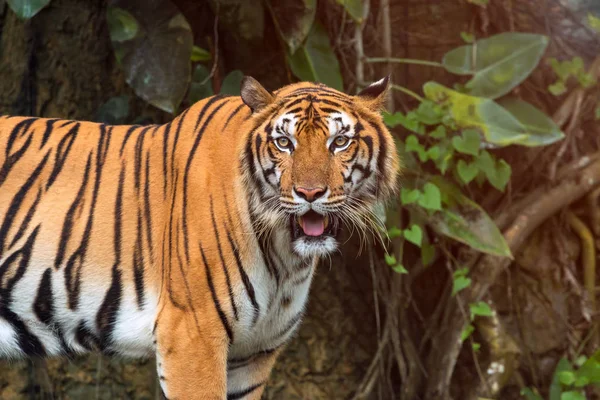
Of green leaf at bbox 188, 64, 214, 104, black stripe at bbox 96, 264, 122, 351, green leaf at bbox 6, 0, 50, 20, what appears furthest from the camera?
green leaf at bbox 188, 64, 214, 104

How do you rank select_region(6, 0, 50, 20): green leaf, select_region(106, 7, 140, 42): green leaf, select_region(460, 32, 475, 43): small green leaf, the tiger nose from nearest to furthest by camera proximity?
the tiger nose < select_region(6, 0, 50, 20): green leaf < select_region(106, 7, 140, 42): green leaf < select_region(460, 32, 475, 43): small green leaf

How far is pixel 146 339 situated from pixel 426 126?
81.7 inches

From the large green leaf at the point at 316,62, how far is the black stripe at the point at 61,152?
4.38ft

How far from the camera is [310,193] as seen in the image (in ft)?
7.82

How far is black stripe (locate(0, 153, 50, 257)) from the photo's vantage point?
2.85m

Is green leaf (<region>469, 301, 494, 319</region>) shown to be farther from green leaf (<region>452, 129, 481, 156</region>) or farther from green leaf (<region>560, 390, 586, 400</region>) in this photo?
green leaf (<region>452, 129, 481, 156</region>)

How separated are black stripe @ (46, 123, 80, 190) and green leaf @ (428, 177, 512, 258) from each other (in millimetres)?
1837

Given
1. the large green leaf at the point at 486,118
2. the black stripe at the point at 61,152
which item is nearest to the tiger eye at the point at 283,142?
the black stripe at the point at 61,152

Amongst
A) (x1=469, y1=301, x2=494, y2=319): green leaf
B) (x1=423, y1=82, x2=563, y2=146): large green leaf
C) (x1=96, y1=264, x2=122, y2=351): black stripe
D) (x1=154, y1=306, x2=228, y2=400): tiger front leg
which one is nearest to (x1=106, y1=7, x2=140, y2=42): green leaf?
(x1=423, y1=82, x2=563, y2=146): large green leaf

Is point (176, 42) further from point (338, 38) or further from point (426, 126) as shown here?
point (426, 126)

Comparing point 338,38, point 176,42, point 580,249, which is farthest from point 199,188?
point 580,249

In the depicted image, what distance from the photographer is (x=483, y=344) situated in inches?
172

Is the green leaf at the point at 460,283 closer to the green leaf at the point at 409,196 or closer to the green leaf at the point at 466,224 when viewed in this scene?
the green leaf at the point at 466,224

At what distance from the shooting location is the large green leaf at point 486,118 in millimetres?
3775
